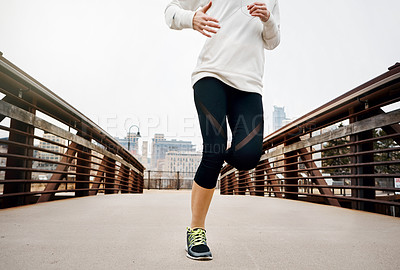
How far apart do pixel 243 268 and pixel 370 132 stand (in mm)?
2588

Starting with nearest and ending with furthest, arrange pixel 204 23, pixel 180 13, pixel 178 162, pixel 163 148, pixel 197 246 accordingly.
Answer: pixel 197 246 → pixel 204 23 → pixel 180 13 → pixel 163 148 → pixel 178 162

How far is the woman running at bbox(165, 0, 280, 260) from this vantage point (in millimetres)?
1396

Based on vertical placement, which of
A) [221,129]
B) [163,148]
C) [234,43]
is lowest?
[221,129]

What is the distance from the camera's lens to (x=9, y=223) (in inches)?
75.7

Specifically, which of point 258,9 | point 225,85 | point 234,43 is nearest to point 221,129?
point 225,85

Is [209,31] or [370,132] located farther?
[370,132]

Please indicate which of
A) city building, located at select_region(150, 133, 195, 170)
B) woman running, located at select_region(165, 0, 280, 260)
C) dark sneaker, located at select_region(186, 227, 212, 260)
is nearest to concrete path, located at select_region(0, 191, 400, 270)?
dark sneaker, located at select_region(186, 227, 212, 260)

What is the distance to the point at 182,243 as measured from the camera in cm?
151

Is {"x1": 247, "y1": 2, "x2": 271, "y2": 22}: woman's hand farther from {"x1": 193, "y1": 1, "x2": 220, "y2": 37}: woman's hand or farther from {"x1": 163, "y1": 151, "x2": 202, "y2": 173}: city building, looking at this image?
{"x1": 163, "y1": 151, "x2": 202, "y2": 173}: city building

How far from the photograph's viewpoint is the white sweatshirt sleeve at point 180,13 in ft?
4.78

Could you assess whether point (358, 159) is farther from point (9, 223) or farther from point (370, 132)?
point (9, 223)

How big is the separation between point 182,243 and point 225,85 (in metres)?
0.89

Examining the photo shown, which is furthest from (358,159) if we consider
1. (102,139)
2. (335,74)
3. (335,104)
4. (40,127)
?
(335,74)

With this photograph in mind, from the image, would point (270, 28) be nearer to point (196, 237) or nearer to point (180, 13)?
point (180, 13)
